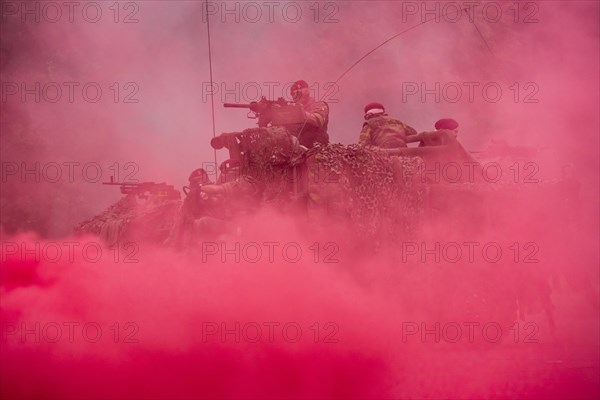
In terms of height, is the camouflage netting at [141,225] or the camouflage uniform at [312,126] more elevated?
the camouflage uniform at [312,126]

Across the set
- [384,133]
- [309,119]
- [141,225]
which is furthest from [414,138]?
[141,225]

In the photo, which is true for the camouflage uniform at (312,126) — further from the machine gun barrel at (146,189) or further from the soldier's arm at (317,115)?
the machine gun barrel at (146,189)

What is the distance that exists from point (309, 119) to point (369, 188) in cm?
196

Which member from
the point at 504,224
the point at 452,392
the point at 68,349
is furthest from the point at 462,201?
the point at 68,349

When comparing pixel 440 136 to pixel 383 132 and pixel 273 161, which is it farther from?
pixel 273 161

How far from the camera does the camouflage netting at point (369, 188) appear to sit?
7.90m

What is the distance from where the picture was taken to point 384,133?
1016cm

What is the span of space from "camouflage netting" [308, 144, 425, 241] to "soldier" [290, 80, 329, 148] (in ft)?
4.87

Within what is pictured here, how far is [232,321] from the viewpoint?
783 centimetres

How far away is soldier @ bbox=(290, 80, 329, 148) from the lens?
384 inches

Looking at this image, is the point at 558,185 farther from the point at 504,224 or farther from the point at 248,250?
the point at 248,250

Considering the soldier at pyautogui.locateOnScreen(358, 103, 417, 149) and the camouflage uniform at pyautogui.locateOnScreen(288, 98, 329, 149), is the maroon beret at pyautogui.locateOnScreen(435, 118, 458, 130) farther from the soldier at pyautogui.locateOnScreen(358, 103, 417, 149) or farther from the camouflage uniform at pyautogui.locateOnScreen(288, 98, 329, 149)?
the camouflage uniform at pyautogui.locateOnScreen(288, 98, 329, 149)

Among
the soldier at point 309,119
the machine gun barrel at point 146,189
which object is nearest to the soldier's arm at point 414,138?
the soldier at point 309,119

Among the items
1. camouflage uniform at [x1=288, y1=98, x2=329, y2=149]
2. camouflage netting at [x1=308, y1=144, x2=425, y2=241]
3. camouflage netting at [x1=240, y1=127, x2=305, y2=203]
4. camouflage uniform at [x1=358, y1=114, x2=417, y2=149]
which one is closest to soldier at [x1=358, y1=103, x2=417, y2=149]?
camouflage uniform at [x1=358, y1=114, x2=417, y2=149]
